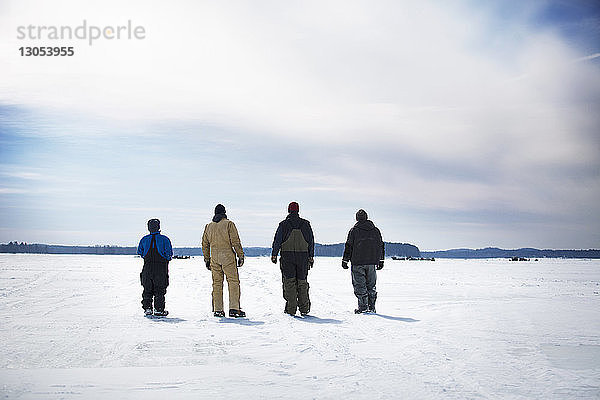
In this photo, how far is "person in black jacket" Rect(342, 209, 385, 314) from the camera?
11.2 m

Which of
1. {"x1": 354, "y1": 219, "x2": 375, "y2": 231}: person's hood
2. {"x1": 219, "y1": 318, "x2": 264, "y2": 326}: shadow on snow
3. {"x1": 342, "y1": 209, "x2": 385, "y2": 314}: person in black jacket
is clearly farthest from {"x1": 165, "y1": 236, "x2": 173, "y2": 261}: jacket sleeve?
{"x1": 354, "y1": 219, "x2": 375, "y2": 231}: person's hood

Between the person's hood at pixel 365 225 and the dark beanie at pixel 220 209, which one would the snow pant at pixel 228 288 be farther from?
the person's hood at pixel 365 225

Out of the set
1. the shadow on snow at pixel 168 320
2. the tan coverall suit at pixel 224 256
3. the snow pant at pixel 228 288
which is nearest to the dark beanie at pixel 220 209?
the tan coverall suit at pixel 224 256

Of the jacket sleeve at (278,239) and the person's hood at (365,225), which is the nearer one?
the jacket sleeve at (278,239)

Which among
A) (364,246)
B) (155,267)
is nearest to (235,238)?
(155,267)

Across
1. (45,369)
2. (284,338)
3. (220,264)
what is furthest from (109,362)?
(220,264)

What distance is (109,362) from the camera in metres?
6.28

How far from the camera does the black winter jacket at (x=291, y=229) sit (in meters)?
10.9

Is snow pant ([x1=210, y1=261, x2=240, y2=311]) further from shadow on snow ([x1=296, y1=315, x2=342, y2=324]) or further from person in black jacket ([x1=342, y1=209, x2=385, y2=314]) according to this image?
person in black jacket ([x1=342, y1=209, x2=385, y2=314])

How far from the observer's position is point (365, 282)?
37.1ft

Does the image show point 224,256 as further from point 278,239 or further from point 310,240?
point 310,240

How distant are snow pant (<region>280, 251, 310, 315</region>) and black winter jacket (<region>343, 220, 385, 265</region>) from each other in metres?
1.07

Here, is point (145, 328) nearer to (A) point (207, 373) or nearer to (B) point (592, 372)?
(A) point (207, 373)

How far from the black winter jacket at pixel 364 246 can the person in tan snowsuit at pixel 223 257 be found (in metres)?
2.34
